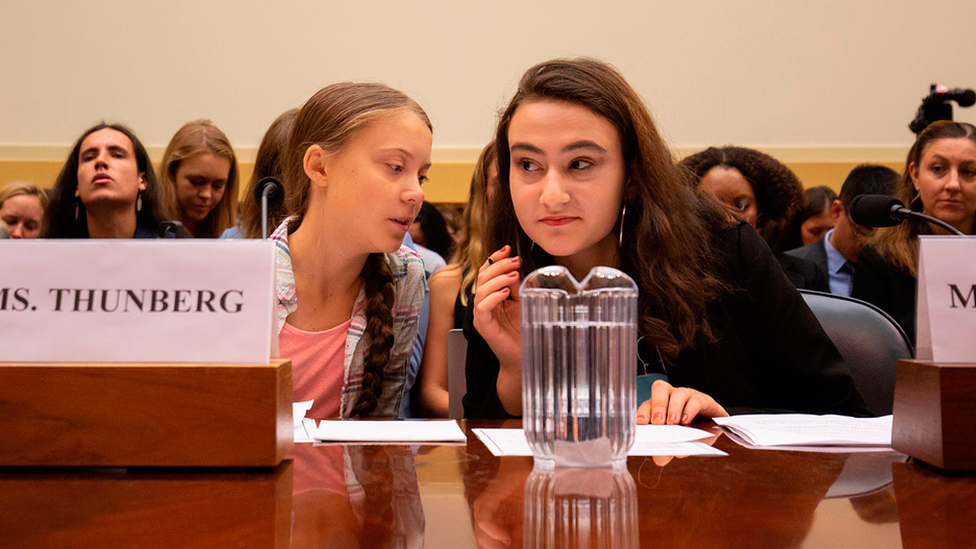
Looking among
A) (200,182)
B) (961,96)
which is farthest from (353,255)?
(961,96)

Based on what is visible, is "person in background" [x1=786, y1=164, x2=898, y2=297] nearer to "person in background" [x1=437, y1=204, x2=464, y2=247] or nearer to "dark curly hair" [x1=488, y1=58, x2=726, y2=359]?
"person in background" [x1=437, y1=204, x2=464, y2=247]

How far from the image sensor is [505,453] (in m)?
0.79

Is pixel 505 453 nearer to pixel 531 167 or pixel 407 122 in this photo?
pixel 531 167

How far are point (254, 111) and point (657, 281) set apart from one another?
3.25 m

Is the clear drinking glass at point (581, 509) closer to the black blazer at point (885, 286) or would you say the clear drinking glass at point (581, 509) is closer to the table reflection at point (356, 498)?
the table reflection at point (356, 498)

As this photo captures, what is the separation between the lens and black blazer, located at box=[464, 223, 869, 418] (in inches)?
48.9

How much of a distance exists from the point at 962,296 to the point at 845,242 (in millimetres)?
2754

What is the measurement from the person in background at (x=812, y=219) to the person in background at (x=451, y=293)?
2014 mm

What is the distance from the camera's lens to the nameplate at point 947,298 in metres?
0.74

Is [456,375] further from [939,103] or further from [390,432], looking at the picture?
[939,103]

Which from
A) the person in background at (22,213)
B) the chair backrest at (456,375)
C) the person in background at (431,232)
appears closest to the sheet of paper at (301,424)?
the chair backrest at (456,375)

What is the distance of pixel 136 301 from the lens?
73 centimetres

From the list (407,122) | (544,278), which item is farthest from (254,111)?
(544,278)

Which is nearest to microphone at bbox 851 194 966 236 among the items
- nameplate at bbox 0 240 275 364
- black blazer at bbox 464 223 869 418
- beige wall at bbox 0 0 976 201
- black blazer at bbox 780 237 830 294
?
black blazer at bbox 464 223 869 418
